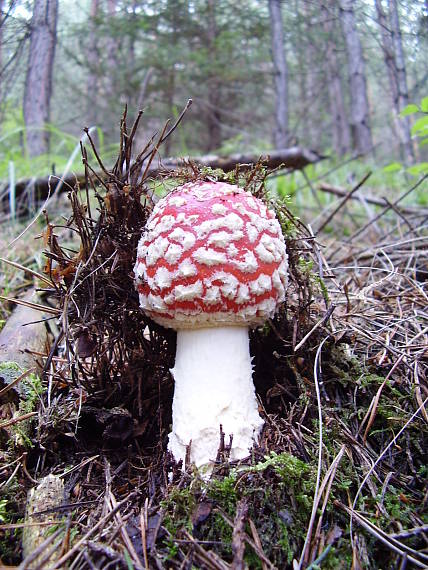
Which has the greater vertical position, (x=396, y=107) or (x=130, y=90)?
(x=130, y=90)

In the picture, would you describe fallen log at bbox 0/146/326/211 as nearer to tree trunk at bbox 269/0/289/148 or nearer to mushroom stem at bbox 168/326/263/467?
mushroom stem at bbox 168/326/263/467

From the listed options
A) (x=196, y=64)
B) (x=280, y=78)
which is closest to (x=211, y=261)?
(x=280, y=78)

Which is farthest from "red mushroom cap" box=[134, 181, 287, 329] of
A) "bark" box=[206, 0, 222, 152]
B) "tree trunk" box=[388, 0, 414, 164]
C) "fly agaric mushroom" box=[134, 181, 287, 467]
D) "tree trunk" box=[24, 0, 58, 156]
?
"bark" box=[206, 0, 222, 152]

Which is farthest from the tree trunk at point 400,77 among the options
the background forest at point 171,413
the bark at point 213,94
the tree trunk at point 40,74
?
the bark at point 213,94

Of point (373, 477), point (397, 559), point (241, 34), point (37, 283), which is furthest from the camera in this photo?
point (241, 34)

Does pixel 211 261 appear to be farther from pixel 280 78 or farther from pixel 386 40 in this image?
pixel 280 78

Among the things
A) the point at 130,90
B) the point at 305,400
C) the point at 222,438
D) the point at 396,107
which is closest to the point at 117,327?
the point at 222,438

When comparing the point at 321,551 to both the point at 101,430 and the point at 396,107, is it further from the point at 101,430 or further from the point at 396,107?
the point at 396,107
